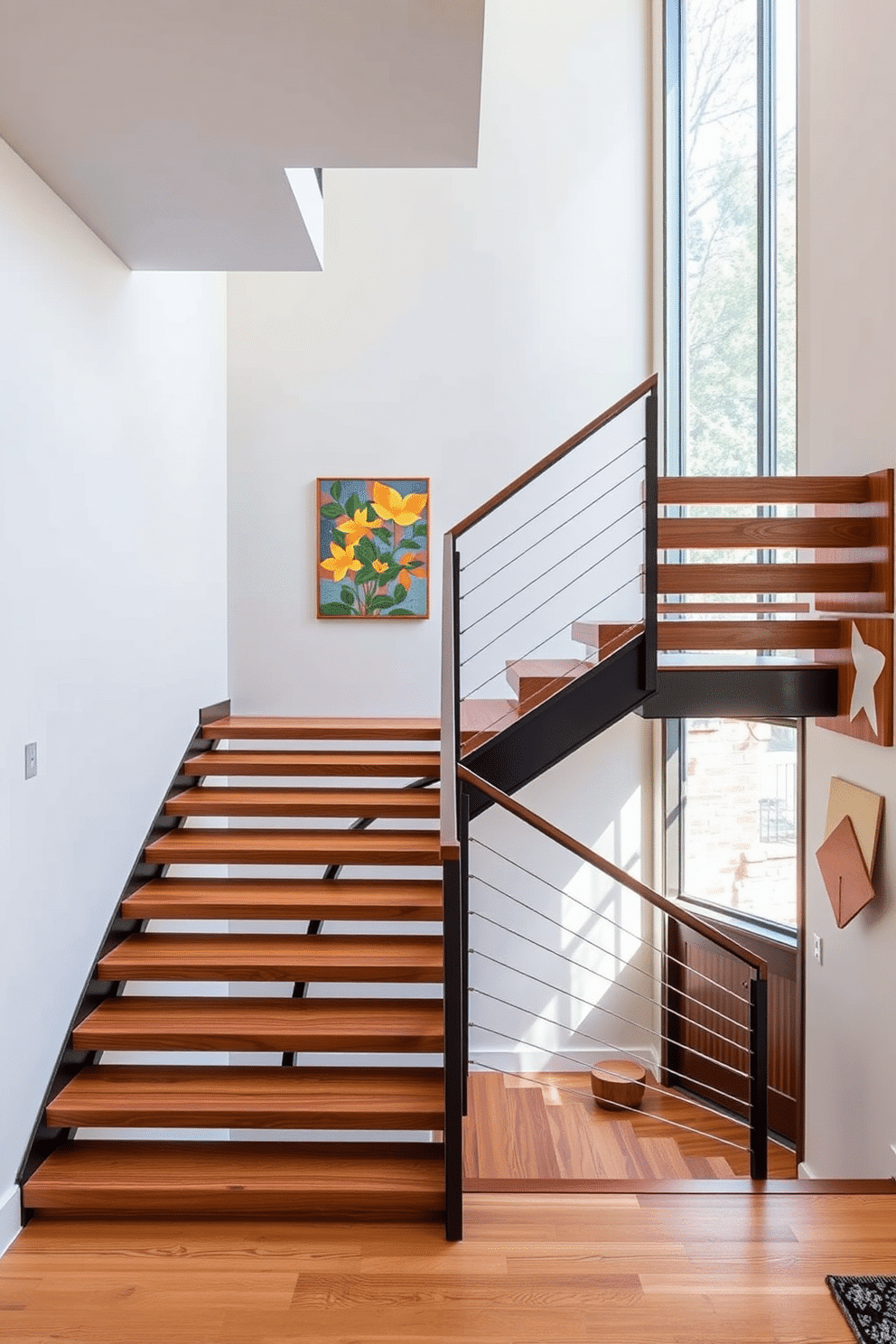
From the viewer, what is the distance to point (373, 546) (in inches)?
240

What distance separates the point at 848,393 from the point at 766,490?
1.73 ft

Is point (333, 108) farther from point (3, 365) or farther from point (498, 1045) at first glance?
point (498, 1045)

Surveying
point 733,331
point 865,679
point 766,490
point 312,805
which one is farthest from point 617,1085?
point 733,331

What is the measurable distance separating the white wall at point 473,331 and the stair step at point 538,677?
4.40 ft

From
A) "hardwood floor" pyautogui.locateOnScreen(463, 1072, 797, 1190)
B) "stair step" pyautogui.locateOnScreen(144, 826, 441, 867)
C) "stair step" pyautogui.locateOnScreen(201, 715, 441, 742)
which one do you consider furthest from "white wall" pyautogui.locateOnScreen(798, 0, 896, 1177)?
"stair step" pyautogui.locateOnScreen(201, 715, 441, 742)

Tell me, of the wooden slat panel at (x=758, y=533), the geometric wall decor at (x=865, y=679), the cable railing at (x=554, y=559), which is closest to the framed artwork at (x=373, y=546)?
the cable railing at (x=554, y=559)

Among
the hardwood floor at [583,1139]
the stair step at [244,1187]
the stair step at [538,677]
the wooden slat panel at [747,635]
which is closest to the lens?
the stair step at [244,1187]

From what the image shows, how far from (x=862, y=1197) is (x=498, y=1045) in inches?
121

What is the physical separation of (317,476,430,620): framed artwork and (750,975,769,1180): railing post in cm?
332

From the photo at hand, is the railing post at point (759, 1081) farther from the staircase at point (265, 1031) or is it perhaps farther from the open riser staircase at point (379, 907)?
the staircase at point (265, 1031)

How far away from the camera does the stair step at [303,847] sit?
14.1 feet

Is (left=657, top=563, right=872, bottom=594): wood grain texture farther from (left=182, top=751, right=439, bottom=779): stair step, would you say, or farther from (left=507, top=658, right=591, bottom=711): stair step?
(left=182, top=751, right=439, bottom=779): stair step

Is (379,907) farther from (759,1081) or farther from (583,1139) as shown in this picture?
(583,1139)

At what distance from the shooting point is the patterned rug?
247 cm
